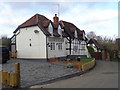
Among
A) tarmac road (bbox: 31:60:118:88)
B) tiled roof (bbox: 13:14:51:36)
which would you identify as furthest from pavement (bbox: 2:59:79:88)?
tiled roof (bbox: 13:14:51:36)

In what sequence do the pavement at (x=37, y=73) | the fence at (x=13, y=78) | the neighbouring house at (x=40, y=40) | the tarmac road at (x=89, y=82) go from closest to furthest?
the fence at (x=13, y=78)
the tarmac road at (x=89, y=82)
the pavement at (x=37, y=73)
the neighbouring house at (x=40, y=40)

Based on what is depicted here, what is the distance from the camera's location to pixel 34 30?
26.3 metres

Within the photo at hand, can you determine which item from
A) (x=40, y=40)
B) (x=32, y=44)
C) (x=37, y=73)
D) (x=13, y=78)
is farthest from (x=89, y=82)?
(x=32, y=44)

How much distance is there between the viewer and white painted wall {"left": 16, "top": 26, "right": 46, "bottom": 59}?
25734 millimetres

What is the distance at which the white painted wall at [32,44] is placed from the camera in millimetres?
25734

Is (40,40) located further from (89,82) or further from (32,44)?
(89,82)

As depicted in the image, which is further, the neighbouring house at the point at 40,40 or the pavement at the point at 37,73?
the neighbouring house at the point at 40,40

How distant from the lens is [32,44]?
26.6m

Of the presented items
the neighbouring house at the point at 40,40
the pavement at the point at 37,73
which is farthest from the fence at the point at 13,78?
the neighbouring house at the point at 40,40

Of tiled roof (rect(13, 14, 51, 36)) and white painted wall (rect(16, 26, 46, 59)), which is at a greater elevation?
tiled roof (rect(13, 14, 51, 36))

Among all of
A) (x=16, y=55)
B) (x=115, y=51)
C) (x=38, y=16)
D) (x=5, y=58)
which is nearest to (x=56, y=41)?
(x=38, y=16)

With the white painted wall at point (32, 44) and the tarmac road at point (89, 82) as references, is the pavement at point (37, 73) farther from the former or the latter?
the white painted wall at point (32, 44)

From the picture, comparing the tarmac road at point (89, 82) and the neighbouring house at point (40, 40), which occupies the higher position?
the neighbouring house at point (40, 40)

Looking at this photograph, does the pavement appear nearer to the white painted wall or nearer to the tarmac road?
the tarmac road
